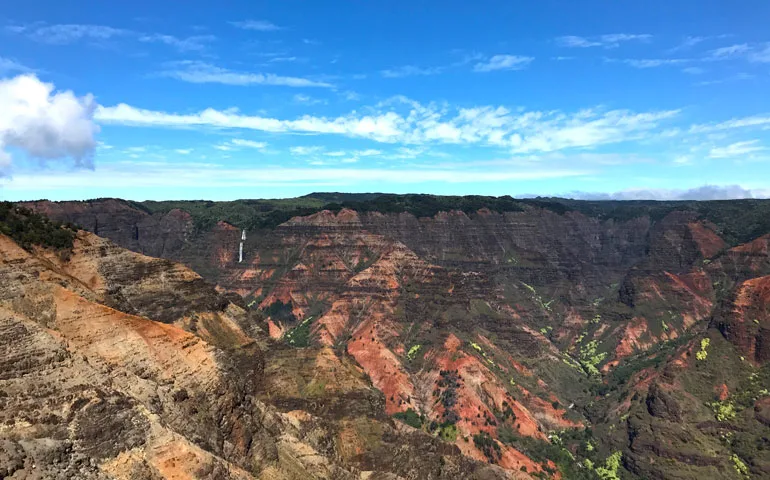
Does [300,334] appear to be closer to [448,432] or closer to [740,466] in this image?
[448,432]

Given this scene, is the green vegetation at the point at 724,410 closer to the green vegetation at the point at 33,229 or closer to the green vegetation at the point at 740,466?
the green vegetation at the point at 740,466

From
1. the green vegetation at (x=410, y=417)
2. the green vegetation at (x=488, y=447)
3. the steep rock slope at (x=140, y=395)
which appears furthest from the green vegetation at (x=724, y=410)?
the steep rock slope at (x=140, y=395)

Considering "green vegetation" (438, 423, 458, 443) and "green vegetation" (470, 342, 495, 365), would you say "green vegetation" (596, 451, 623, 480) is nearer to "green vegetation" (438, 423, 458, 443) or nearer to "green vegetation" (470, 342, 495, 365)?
"green vegetation" (438, 423, 458, 443)

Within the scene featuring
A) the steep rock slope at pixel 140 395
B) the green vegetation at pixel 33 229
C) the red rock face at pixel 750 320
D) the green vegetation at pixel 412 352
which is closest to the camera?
the steep rock slope at pixel 140 395

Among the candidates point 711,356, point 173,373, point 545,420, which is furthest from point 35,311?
point 711,356

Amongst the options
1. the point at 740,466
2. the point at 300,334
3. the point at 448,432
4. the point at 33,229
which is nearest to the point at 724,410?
the point at 740,466

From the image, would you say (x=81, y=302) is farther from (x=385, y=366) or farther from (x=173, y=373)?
(x=385, y=366)

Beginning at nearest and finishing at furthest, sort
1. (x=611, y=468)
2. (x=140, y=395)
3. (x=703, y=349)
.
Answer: (x=140, y=395), (x=611, y=468), (x=703, y=349)

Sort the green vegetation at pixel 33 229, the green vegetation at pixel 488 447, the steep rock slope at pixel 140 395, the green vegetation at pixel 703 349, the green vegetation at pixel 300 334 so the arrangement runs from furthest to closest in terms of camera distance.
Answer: the green vegetation at pixel 300 334 < the green vegetation at pixel 703 349 < the green vegetation at pixel 488 447 < the green vegetation at pixel 33 229 < the steep rock slope at pixel 140 395

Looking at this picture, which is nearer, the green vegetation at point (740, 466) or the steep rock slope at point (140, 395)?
the steep rock slope at point (140, 395)
